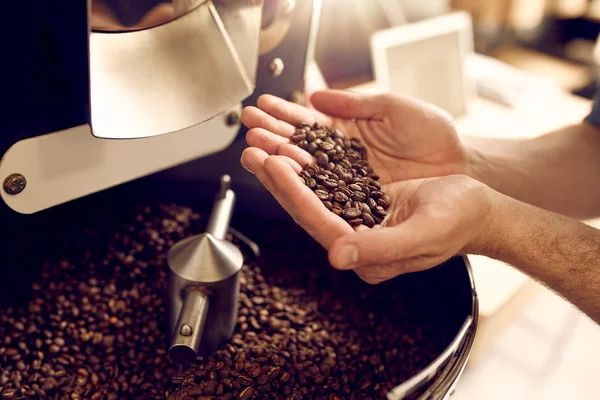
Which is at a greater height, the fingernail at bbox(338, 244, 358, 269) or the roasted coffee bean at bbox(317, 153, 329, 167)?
the fingernail at bbox(338, 244, 358, 269)

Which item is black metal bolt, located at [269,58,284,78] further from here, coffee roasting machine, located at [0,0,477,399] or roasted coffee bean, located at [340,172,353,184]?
roasted coffee bean, located at [340,172,353,184]

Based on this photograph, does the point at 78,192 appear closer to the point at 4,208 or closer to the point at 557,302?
the point at 4,208

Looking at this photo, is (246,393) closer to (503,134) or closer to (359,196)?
(359,196)

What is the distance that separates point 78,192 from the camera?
74cm

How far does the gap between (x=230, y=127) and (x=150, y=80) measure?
241mm

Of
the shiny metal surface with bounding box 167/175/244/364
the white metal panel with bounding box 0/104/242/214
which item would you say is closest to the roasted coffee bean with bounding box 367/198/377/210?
the shiny metal surface with bounding box 167/175/244/364

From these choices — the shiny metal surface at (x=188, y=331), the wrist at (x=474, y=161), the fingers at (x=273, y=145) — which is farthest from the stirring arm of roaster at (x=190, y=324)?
the wrist at (x=474, y=161)

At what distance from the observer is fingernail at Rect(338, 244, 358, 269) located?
57 centimetres

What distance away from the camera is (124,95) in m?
0.65

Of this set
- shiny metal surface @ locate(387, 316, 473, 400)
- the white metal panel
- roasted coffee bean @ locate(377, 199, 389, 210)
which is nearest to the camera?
shiny metal surface @ locate(387, 316, 473, 400)

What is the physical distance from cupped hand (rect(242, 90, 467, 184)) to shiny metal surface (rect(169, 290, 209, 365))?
33 cm

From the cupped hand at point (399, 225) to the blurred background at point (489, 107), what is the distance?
32 centimetres

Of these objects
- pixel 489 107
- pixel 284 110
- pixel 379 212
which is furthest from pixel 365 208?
pixel 489 107

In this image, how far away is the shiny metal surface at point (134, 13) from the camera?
2.00 feet
